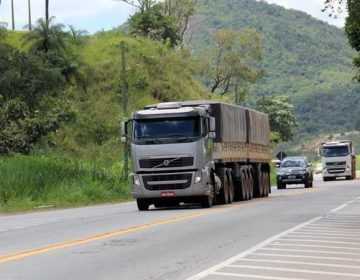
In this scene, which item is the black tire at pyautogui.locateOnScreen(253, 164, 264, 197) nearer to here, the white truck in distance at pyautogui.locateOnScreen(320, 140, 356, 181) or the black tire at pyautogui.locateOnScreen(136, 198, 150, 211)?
the black tire at pyautogui.locateOnScreen(136, 198, 150, 211)

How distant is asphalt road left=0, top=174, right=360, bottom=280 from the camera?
38.8 feet

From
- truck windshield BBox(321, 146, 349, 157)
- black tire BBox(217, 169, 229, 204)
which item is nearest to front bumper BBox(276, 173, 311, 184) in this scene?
truck windshield BBox(321, 146, 349, 157)

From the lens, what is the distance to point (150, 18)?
94.8 m

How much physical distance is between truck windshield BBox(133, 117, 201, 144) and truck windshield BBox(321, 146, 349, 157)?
38686 millimetres

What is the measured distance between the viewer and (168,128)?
2756 cm

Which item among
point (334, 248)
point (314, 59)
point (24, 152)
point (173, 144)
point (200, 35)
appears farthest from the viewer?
point (200, 35)

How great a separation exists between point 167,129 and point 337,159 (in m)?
38.8

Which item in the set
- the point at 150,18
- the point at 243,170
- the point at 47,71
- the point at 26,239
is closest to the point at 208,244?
the point at 26,239

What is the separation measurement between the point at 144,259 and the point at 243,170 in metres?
21.6

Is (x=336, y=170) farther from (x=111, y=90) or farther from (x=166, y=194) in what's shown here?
(x=166, y=194)

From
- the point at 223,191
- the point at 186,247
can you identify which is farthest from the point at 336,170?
the point at 186,247

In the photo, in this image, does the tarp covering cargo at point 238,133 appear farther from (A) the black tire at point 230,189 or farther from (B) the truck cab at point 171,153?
(B) the truck cab at point 171,153

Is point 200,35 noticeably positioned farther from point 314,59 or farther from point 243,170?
point 243,170

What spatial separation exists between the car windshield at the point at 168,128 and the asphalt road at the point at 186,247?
3684 mm
